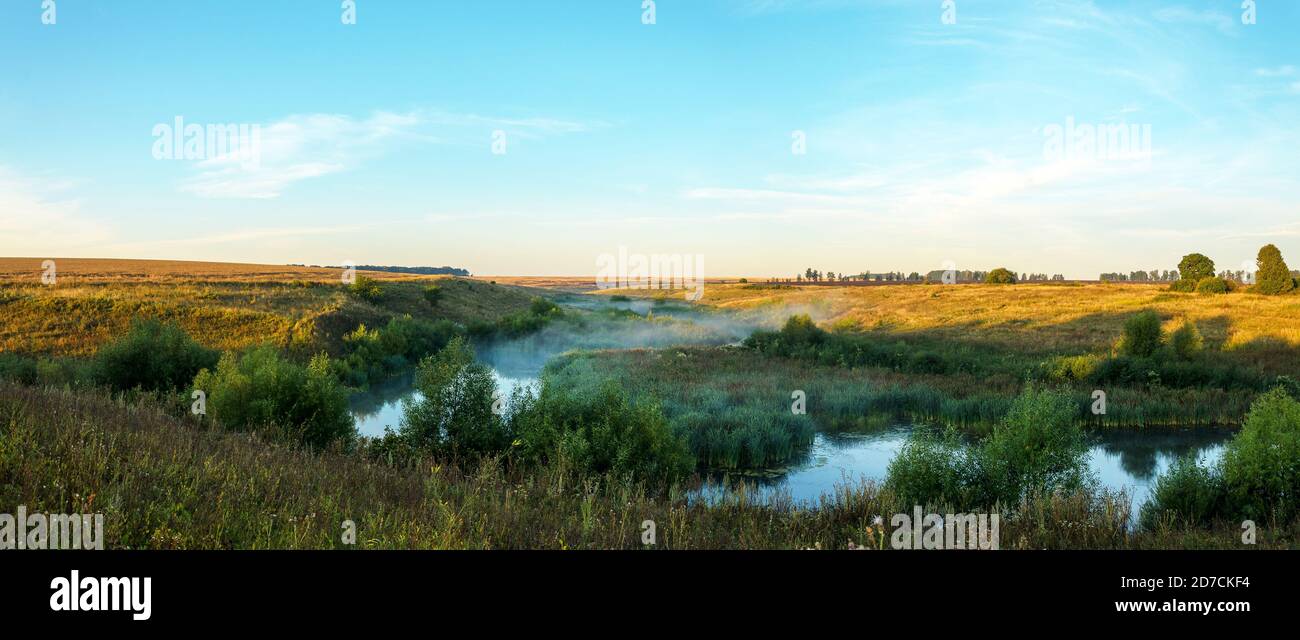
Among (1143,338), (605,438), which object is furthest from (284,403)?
(1143,338)

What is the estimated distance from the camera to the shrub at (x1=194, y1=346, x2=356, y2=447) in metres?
16.1

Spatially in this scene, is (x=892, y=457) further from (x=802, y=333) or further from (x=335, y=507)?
(x=802, y=333)

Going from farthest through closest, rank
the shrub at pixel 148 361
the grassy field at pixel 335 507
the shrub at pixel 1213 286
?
the shrub at pixel 1213 286 → the shrub at pixel 148 361 → the grassy field at pixel 335 507

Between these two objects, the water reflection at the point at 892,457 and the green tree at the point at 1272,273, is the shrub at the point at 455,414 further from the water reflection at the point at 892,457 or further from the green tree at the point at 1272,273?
the green tree at the point at 1272,273

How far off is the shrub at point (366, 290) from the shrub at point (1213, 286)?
91.3 meters

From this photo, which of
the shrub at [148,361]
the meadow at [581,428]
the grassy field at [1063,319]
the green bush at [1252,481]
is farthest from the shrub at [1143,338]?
the shrub at [148,361]

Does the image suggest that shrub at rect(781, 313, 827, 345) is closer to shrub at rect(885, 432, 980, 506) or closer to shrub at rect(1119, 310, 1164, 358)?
shrub at rect(1119, 310, 1164, 358)

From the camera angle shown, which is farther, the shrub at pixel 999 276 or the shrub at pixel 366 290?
the shrub at pixel 999 276

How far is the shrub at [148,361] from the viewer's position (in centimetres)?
2161

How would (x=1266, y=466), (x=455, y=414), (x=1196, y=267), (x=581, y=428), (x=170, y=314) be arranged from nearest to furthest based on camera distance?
(x=1266, y=466) < (x=581, y=428) < (x=455, y=414) < (x=170, y=314) < (x=1196, y=267)

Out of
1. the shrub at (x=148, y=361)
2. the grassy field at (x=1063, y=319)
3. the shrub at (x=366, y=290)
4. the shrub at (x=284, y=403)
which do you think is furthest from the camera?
the shrub at (x=366, y=290)

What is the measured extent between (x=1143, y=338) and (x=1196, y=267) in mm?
78502

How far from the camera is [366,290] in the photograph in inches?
2687
